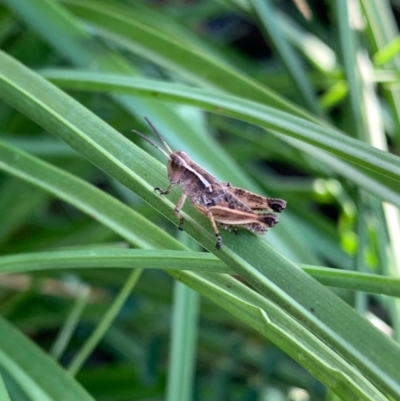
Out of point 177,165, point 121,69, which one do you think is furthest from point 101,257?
point 121,69

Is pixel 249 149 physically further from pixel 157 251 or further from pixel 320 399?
pixel 157 251

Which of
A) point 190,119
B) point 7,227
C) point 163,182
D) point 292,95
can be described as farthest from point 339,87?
point 7,227

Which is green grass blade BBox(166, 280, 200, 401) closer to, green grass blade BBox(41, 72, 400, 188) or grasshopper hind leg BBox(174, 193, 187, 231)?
grasshopper hind leg BBox(174, 193, 187, 231)

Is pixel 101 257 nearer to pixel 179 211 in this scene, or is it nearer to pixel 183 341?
pixel 179 211

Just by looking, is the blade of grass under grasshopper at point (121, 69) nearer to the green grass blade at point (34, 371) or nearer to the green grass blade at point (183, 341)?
the green grass blade at point (183, 341)

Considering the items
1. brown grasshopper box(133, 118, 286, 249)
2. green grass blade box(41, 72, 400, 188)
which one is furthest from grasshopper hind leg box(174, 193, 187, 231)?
green grass blade box(41, 72, 400, 188)

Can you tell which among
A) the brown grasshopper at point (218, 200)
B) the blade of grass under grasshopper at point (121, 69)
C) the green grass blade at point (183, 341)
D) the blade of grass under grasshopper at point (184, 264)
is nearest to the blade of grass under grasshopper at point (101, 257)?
the blade of grass under grasshopper at point (184, 264)
